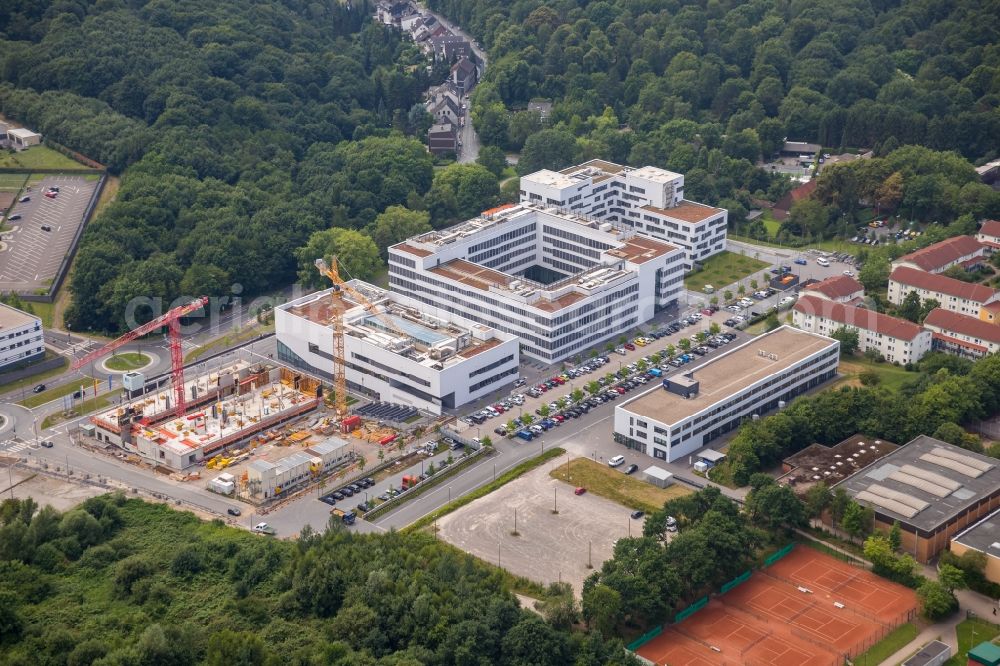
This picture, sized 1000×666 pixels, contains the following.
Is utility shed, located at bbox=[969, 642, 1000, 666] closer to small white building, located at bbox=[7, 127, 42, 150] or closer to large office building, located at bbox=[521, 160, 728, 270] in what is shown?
large office building, located at bbox=[521, 160, 728, 270]

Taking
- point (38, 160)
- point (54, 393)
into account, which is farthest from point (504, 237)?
point (38, 160)

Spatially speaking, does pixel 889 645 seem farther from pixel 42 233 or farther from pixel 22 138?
pixel 22 138

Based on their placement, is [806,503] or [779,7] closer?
[806,503]

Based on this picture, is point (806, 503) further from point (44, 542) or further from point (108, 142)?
point (108, 142)

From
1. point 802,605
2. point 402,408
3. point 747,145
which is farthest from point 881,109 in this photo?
point 802,605

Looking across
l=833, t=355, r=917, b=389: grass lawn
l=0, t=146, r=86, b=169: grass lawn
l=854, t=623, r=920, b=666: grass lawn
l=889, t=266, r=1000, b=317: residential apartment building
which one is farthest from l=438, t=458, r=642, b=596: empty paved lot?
l=0, t=146, r=86, b=169: grass lawn

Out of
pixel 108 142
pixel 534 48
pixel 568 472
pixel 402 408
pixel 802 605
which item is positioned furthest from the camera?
pixel 534 48

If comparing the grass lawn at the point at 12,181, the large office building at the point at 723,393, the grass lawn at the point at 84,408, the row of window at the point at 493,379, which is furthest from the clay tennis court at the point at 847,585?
the grass lawn at the point at 12,181
